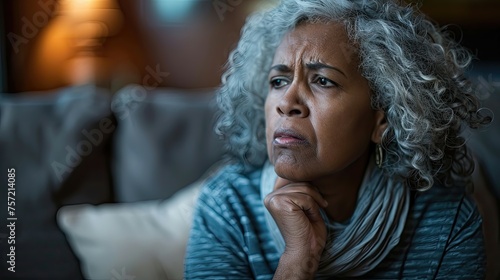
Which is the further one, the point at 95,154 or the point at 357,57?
the point at 95,154

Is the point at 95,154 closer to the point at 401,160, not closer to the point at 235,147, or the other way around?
the point at 235,147

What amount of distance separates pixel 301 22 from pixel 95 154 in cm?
56

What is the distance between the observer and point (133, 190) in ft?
4.53

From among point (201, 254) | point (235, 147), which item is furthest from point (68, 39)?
point (201, 254)

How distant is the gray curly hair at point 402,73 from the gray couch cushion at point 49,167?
0.35 metres

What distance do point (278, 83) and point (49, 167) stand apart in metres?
0.52

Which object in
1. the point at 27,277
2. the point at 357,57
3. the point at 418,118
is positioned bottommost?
the point at 27,277

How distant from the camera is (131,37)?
10.4 ft

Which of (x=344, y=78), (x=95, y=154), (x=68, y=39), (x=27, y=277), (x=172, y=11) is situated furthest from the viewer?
A: (x=172, y=11)

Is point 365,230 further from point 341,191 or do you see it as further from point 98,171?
point 98,171

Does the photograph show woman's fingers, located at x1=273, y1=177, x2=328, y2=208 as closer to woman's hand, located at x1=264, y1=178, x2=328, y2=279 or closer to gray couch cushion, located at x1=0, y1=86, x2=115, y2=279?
woman's hand, located at x1=264, y1=178, x2=328, y2=279

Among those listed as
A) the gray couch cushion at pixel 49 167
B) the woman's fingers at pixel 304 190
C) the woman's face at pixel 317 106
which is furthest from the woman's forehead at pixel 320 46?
the gray couch cushion at pixel 49 167

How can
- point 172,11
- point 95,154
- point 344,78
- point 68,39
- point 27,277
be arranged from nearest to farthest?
point 344,78 → point 27,277 → point 95,154 → point 68,39 → point 172,11

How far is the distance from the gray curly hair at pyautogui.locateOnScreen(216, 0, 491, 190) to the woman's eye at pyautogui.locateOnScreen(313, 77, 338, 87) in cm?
7
